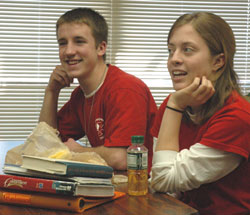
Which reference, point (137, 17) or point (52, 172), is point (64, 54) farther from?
point (137, 17)

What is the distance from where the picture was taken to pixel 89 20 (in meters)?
1.97

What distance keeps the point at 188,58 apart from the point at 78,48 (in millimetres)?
774

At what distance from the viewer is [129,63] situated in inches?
126

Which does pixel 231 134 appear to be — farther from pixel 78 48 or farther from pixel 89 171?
pixel 78 48

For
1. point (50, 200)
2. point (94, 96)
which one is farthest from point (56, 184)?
point (94, 96)

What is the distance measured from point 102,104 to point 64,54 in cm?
34

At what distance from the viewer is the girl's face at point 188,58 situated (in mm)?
1332

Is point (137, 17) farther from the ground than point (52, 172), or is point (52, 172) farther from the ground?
point (137, 17)

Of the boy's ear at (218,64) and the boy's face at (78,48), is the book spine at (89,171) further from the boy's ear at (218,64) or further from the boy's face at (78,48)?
the boy's face at (78,48)

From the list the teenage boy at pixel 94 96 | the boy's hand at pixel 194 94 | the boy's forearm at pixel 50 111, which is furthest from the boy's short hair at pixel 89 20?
the boy's hand at pixel 194 94

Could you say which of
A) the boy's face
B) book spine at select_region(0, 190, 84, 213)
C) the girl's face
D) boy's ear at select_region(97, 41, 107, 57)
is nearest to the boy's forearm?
the boy's face

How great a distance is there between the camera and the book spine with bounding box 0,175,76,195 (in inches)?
38.5

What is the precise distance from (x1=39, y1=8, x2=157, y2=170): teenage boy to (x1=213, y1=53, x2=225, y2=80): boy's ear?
49 centimetres

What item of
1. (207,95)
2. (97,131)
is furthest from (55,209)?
(97,131)
